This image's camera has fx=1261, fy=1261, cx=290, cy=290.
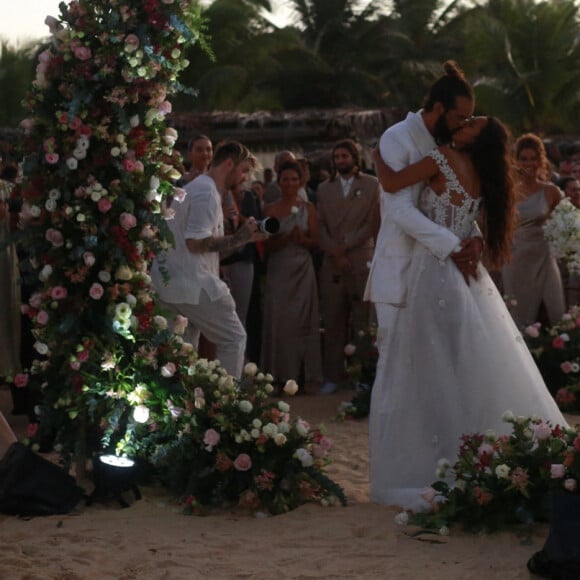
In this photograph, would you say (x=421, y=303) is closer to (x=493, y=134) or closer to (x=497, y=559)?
(x=493, y=134)

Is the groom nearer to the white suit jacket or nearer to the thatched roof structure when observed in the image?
the white suit jacket

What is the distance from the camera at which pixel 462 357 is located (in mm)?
6500

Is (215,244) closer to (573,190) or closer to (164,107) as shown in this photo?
(164,107)

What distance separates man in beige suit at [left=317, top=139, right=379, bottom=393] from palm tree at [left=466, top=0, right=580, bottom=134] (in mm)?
29305

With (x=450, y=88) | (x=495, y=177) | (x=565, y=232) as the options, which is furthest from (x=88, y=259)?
(x=565, y=232)

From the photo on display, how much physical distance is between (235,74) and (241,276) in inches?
1213

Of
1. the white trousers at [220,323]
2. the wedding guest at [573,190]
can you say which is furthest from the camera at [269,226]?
the wedding guest at [573,190]

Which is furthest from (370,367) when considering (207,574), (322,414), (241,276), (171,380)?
(207,574)

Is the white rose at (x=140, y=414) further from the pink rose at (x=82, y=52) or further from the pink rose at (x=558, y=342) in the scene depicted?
the pink rose at (x=558, y=342)

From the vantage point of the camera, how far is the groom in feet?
21.2

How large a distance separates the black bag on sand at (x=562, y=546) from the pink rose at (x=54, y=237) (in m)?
2.89

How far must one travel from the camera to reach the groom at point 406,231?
254 inches

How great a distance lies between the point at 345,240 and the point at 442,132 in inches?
180

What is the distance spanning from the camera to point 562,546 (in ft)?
16.1
